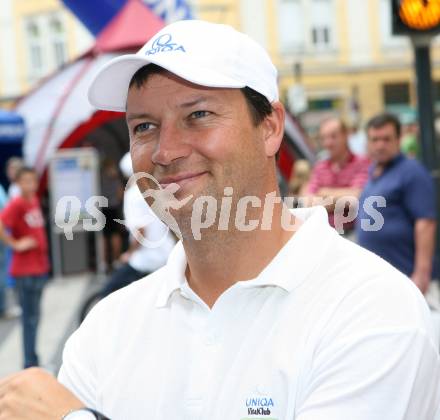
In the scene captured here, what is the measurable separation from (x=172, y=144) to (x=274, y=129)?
241 mm

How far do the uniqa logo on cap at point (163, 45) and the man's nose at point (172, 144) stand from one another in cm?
13

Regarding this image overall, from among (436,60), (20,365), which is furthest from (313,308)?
(436,60)

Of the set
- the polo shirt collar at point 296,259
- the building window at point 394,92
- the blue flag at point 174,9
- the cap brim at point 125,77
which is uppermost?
the cap brim at point 125,77

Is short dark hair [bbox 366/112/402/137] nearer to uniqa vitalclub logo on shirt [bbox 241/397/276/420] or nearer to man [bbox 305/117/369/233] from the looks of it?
man [bbox 305/117/369/233]

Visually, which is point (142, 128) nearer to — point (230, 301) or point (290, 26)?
point (230, 301)

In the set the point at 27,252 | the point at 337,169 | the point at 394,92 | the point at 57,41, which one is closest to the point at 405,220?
the point at 337,169

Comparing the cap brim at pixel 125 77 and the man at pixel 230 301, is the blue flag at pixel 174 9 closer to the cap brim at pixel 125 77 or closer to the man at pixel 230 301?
the cap brim at pixel 125 77

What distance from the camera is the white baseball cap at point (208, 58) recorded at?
4.89 ft

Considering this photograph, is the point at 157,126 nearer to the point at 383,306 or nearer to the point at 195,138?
the point at 195,138

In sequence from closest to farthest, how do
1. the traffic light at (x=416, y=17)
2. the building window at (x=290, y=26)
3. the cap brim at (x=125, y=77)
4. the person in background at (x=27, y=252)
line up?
the cap brim at (x=125, y=77) → the traffic light at (x=416, y=17) → the person in background at (x=27, y=252) → the building window at (x=290, y=26)

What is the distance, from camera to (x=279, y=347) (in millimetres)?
1409

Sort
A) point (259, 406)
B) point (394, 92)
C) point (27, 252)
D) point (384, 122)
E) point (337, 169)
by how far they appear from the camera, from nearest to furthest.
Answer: point (259, 406) < point (384, 122) < point (337, 169) < point (27, 252) < point (394, 92)

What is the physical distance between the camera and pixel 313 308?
4.66 ft

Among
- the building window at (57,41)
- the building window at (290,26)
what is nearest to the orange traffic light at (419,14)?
the building window at (290,26)
